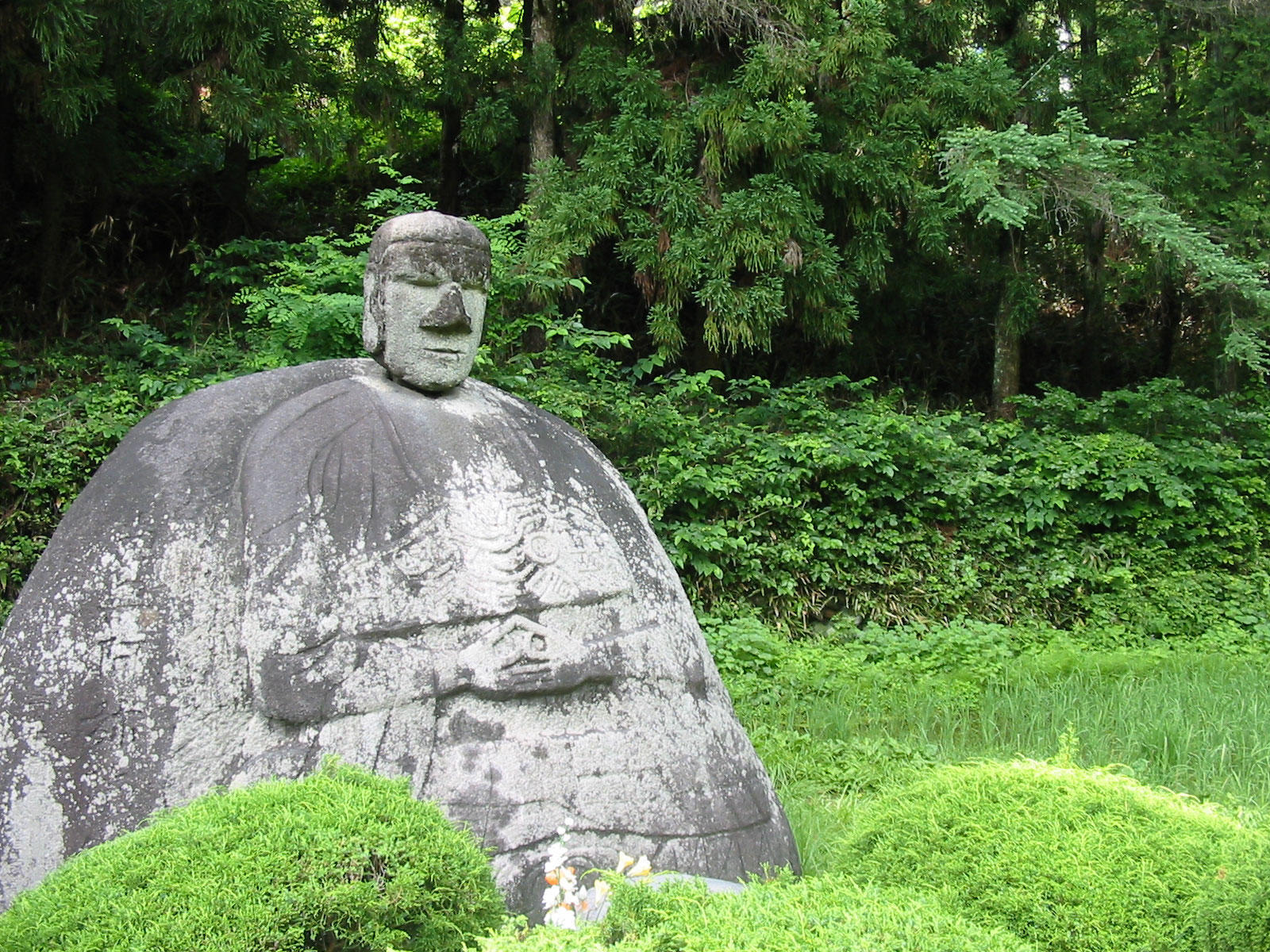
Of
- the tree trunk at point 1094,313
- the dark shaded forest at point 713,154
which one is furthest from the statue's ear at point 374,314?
the tree trunk at point 1094,313

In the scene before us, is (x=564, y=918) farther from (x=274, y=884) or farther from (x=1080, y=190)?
(x=1080, y=190)

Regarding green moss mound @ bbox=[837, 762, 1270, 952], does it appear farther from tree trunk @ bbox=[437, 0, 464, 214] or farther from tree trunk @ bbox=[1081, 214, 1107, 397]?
tree trunk @ bbox=[1081, 214, 1107, 397]

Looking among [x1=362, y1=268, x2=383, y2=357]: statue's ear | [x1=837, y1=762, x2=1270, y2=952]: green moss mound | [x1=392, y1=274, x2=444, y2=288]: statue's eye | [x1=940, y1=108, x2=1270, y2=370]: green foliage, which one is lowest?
[x1=837, y1=762, x2=1270, y2=952]: green moss mound

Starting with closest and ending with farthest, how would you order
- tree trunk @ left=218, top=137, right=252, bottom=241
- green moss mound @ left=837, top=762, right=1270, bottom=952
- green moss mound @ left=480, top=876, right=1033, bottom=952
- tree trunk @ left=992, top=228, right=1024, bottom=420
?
green moss mound @ left=480, top=876, right=1033, bottom=952, green moss mound @ left=837, top=762, right=1270, bottom=952, tree trunk @ left=992, top=228, right=1024, bottom=420, tree trunk @ left=218, top=137, right=252, bottom=241

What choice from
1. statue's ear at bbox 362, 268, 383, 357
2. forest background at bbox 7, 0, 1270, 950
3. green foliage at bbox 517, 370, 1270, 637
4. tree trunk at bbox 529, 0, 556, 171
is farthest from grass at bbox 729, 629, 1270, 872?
tree trunk at bbox 529, 0, 556, 171

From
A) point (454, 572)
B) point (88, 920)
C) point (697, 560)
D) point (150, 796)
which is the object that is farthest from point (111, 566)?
point (697, 560)

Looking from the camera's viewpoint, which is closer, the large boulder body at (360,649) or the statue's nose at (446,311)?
the large boulder body at (360,649)

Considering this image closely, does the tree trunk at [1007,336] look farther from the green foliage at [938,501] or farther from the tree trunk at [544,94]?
the tree trunk at [544,94]

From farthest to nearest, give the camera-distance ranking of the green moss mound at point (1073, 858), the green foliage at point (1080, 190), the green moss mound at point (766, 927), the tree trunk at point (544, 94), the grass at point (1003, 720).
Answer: the tree trunk at point (544, 94), the green foliage at point (1080, 190), the grass at point (1003, 720), the green moss mound at point (1073, 858), the green moss mound at point (766, 927)

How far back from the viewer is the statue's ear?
3.01 m

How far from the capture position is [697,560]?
714cm

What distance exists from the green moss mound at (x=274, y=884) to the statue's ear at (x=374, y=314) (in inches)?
51.3

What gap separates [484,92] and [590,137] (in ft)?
3.01

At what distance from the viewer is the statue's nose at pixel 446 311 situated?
298 cm
